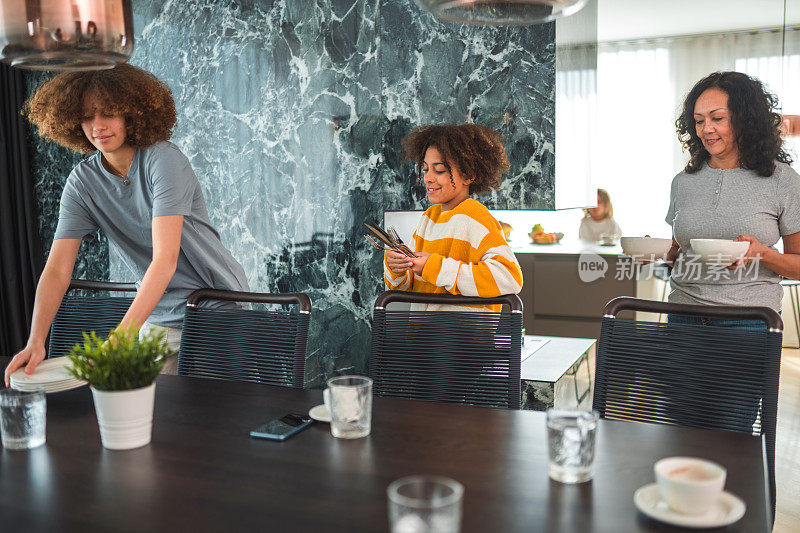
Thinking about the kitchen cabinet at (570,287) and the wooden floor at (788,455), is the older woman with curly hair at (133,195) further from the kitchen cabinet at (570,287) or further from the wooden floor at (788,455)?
the kitchen cabinet at (570,287)

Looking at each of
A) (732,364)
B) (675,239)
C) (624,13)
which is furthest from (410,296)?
(624,13)

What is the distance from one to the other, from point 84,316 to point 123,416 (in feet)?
3.28

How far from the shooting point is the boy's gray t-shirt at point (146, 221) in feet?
6.47

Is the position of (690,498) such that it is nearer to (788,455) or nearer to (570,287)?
(788,455)

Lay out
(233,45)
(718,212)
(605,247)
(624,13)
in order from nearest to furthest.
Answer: (718,212) < (233,45) < (605,247) < (624,13)

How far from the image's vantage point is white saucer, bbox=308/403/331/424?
52.2 inches

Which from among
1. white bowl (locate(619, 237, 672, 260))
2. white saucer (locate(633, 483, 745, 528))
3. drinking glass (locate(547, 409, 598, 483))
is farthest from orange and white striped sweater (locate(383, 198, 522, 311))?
white saucer (locate(633, 483, 745, 528))

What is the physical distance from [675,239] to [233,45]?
226 centimetres

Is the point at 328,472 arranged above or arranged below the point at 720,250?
below

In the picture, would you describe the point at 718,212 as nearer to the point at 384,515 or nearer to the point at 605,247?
the point at 384,515

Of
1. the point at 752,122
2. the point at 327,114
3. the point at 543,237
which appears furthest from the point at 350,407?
the point at 543,237

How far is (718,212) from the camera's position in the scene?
201 cm

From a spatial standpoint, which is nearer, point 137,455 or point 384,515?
point 384,515

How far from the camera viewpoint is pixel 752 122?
200 cm
